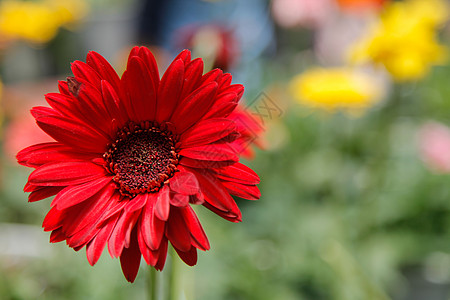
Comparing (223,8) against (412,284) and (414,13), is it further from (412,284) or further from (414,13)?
(412,284)

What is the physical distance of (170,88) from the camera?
347 millimetres

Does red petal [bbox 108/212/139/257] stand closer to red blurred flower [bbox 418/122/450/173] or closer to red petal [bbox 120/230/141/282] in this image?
red petal [bbox 120/230/141/282]

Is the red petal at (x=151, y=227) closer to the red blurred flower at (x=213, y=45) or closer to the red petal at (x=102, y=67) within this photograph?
the red petal at (x=102, y=67)

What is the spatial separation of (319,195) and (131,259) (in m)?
1.00

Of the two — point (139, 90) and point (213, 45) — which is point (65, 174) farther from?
point (213, 45)

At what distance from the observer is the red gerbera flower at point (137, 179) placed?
32 centimetres

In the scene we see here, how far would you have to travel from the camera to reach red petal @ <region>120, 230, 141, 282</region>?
0.32m

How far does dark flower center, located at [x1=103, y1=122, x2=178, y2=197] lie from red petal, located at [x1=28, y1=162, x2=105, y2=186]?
0.02 meters

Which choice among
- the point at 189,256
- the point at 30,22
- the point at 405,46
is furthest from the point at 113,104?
the point at 30,22

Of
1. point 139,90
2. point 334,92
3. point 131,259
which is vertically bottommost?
point 334,92

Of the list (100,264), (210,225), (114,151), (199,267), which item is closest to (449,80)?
(210,225)

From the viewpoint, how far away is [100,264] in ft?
2.78


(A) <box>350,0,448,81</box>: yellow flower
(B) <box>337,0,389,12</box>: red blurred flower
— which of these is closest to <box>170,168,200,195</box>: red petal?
(A) <box>350,0,448,81</box>: yellow flower

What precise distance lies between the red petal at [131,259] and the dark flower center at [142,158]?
47 mm
